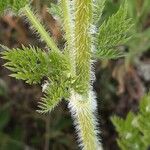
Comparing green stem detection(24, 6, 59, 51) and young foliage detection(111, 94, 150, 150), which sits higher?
green stem detection(24, 6, 59, 51)

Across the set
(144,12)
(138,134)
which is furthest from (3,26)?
(138,134)

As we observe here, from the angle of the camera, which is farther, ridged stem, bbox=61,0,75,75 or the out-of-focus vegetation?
the out-of-focus vegetation

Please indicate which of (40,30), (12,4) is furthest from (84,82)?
(12,4)

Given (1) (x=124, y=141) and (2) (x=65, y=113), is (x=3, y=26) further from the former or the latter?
(1) (x=124, y=141)

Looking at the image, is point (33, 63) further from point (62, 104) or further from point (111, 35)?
point (62, 104)

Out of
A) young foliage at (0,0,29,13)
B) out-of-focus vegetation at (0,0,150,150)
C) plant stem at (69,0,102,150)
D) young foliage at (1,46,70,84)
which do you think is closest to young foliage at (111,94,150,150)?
plant stem at (69,0,102,150)

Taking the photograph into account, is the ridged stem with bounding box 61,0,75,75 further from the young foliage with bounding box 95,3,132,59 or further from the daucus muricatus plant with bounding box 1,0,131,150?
the young foliage with bounding box 95,3,132,59
